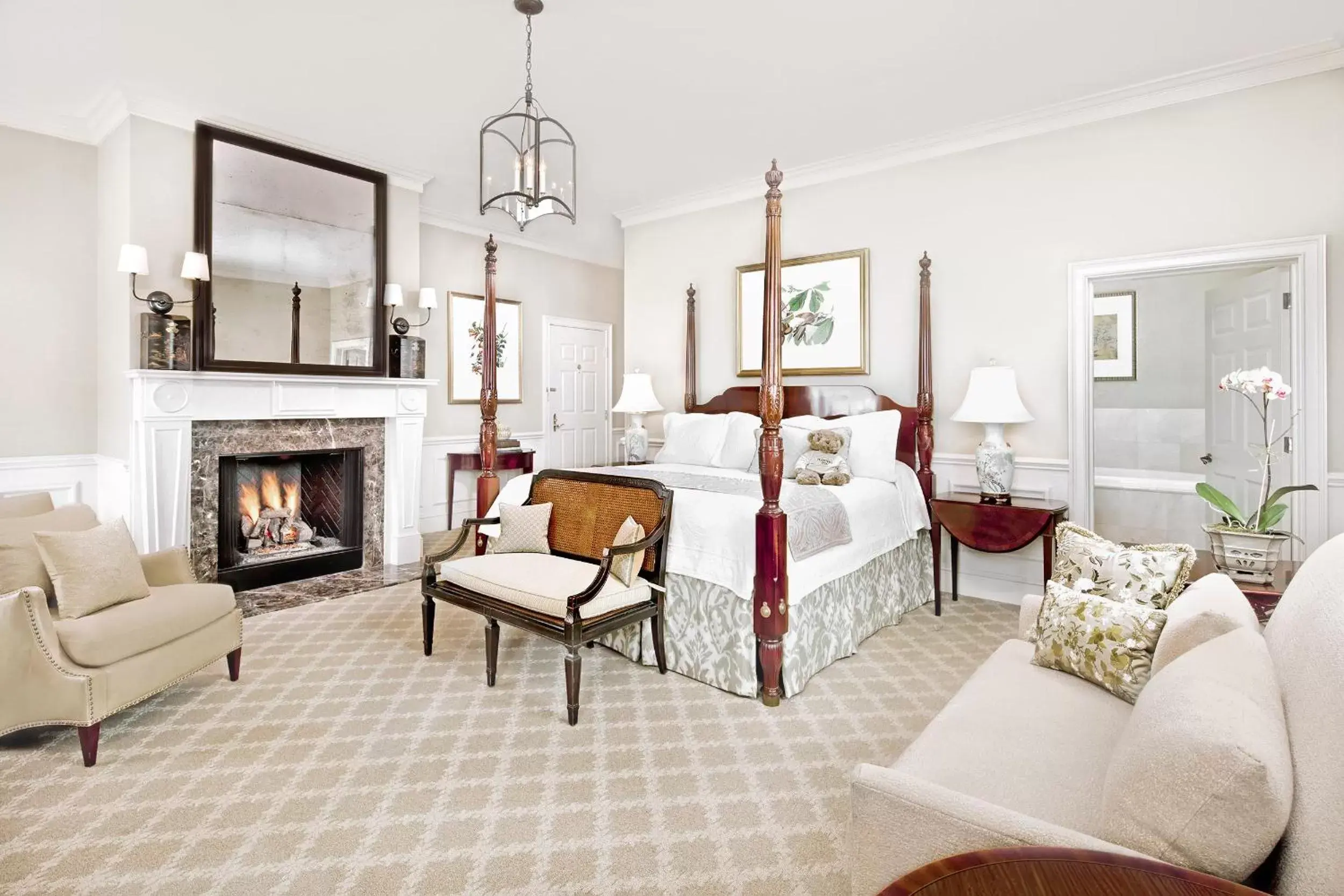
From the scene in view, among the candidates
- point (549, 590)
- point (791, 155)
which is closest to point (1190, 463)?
point (791, 155)

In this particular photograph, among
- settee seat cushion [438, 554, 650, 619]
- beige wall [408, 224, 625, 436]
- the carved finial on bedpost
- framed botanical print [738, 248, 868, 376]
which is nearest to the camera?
settee seat cushion [438, 554, 650, 619]

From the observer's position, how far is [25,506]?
2.83 metres

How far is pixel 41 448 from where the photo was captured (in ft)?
13.5

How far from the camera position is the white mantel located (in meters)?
3.79

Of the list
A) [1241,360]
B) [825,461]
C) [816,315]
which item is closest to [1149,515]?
[1241,360]

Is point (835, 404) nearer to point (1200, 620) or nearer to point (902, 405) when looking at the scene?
point (902, 405)

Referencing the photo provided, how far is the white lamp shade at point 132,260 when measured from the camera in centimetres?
364

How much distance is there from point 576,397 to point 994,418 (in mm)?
4593

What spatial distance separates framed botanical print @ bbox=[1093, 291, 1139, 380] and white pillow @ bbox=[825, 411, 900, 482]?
115 inches

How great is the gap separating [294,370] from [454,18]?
8.30ft

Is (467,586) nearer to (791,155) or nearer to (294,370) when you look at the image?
(294,370)

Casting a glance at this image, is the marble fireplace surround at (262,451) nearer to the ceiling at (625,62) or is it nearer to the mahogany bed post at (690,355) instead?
the ceiling at (625,62)

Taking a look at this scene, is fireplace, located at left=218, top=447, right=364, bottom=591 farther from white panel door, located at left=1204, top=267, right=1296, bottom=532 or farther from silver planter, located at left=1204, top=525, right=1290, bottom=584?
white panel door, located at left=1204, top=267, right=1296, bottom=532

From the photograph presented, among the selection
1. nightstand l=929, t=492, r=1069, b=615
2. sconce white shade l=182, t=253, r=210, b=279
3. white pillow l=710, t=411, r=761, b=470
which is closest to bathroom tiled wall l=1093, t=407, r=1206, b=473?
nightstand l=929, t=492, r=1069, b=615
